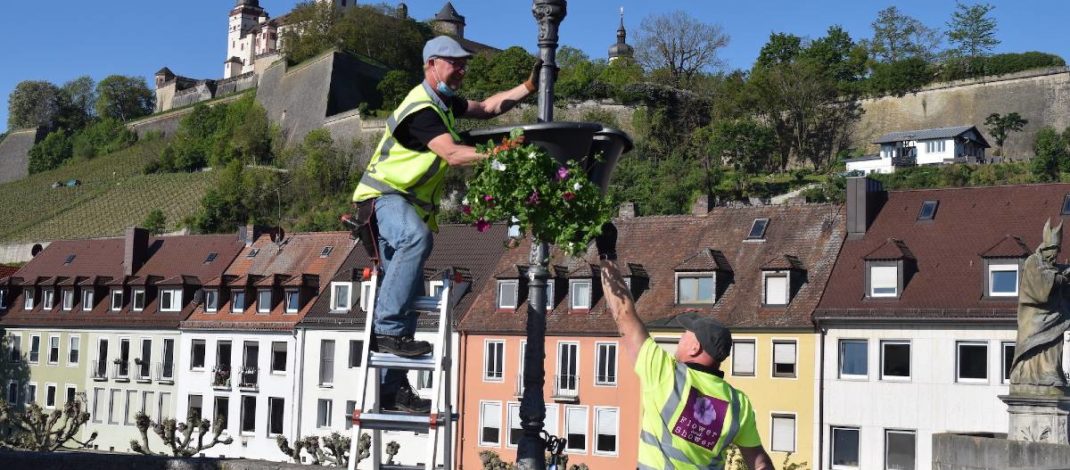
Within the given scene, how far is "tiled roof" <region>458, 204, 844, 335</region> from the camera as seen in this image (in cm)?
3944

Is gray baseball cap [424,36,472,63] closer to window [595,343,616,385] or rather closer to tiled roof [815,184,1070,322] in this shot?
tiled roof [815,184,1070,322]

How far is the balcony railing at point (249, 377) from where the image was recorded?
4878cm

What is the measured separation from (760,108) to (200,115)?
55.9 metres

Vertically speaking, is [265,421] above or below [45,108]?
below

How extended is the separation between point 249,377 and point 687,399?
44.2m

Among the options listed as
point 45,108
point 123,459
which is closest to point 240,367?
→ point 123,459

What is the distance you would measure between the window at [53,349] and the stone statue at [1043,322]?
44682 millimetres

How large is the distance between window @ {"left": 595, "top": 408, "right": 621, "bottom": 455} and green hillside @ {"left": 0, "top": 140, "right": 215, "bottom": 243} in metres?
63.2

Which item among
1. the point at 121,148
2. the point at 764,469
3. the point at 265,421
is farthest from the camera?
the point at 121,148

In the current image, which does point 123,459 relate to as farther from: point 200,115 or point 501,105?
point 200,115

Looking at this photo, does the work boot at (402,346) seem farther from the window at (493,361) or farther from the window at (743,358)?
the window at (493,361)

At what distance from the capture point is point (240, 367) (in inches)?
1948

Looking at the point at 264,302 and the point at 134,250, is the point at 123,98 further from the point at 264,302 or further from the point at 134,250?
the point at 264,302

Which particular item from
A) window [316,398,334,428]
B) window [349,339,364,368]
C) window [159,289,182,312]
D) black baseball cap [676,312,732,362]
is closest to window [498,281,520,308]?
window [349,339,364,368]
